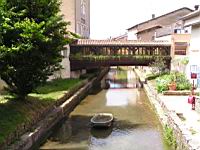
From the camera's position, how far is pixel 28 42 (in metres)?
19.2

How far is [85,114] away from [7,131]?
458 inches

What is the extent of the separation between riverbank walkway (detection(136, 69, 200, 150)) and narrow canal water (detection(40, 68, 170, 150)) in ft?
4.78

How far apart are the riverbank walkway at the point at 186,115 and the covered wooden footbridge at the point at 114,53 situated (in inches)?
572

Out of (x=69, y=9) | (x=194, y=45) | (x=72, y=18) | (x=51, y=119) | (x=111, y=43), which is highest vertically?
(x=69, y=9)

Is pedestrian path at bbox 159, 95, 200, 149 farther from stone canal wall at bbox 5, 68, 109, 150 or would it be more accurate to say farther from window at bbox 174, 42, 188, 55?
window at bbox 174, 42, 188, 55

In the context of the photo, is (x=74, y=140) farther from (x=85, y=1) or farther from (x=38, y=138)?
(x=85, y=1)

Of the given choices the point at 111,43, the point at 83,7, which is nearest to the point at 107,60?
the point at 111,43

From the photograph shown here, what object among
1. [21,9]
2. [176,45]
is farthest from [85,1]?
[21,9]

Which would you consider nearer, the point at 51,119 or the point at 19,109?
the point at 19,109

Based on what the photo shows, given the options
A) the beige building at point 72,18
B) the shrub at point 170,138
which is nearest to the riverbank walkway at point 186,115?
the shrub at point 170,138

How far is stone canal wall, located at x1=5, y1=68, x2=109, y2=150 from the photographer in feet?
54.5

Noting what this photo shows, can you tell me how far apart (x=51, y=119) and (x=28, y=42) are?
5.33 m

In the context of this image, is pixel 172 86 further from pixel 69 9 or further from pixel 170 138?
pixel 69 9

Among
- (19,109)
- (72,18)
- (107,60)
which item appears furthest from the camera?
(72,18)
